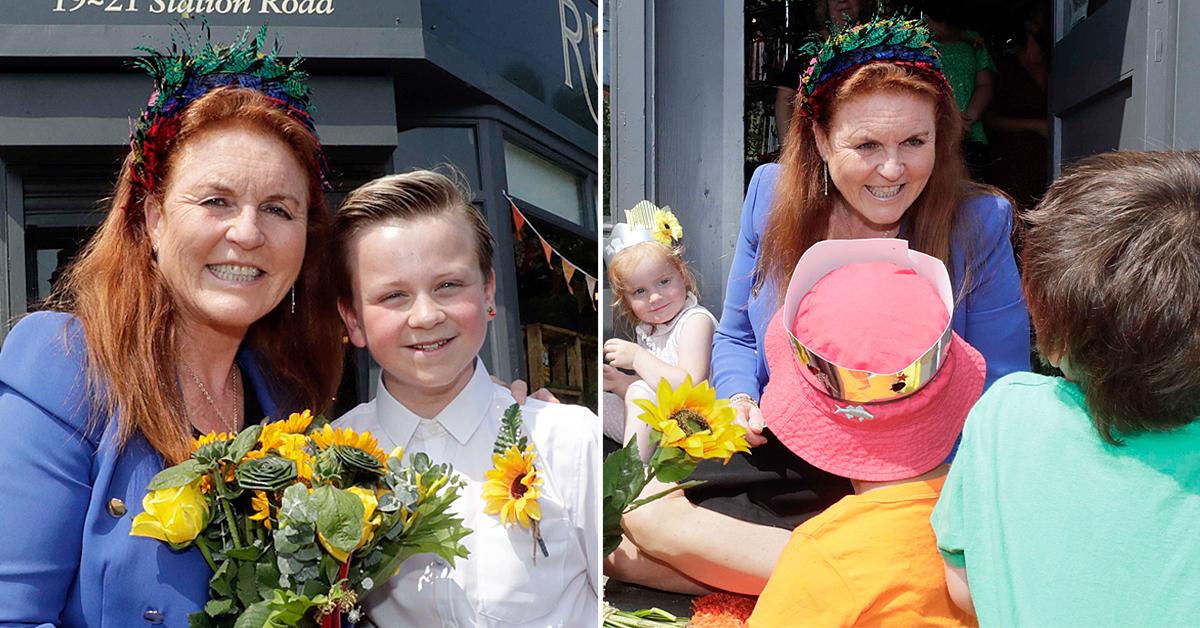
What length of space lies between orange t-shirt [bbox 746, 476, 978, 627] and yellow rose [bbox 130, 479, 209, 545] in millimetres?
779

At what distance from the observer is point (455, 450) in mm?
1612

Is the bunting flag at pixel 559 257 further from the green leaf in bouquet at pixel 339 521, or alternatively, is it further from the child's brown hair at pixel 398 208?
the green leaf in bouquet at pixel 339 521

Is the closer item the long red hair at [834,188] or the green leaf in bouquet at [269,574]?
the green leaf in bouquet at [269,574]

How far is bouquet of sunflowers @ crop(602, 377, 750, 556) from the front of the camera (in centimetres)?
148

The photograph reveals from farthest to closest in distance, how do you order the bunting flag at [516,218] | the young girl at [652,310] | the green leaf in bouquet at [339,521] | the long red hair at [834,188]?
the young girl at [652,310], the bunting flag at [516,218], the long red hair at [834,188], the green leaf in bouquet at [339,521]

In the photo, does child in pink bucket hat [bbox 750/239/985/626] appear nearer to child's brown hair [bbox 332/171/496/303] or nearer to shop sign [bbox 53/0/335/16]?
child's brown hair [bbox 332/171/496/303]

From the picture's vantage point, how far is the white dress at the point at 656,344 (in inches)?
69.8

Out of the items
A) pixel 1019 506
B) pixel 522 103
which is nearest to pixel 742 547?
pixel 1019 506

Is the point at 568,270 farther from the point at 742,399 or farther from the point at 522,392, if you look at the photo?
the point at 742,399

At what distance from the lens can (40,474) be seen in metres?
1.38

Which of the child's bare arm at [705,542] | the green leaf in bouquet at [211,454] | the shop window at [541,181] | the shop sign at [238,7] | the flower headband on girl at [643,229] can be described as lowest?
the child's bare arm at [705,542]

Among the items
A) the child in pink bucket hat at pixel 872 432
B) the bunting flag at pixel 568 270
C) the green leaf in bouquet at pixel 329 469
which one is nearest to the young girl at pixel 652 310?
the bunting flag at pixel 568 270

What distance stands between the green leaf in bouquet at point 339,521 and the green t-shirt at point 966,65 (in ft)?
4.17

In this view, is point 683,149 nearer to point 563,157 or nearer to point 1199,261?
point 563,157
